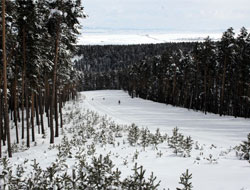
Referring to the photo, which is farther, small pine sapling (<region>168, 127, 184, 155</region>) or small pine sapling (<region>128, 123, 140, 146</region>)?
small pine sapling (<region>128, 123, 140, 146</region>)

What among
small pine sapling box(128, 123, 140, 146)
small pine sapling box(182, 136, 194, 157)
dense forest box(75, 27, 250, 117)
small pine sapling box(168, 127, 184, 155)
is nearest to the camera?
small pine sapling box(182, 136, 194, 157)

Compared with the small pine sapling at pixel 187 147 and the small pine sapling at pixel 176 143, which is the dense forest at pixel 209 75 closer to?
the small pine sapling at pixel 176 143

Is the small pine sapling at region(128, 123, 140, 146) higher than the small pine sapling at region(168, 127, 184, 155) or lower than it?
lower

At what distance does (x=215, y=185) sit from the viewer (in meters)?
5.87

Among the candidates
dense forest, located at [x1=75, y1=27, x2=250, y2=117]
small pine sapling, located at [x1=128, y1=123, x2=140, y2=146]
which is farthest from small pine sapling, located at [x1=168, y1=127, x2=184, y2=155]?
dense forest, located at [x1=75, y1=27, x2=250, y2=117]

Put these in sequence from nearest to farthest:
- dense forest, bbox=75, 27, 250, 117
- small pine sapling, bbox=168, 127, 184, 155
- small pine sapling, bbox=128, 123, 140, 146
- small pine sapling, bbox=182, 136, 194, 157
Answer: small pine sapling, bbox=182, 136, 194, 157 → small pine sapling, bbox=168, 127, 184, 155 → small pine sapling, bbox=128, 123, 140, 146 → dense forest, bbox=75, 27, 250, 117

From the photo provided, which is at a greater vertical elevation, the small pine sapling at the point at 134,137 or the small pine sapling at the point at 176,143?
the small pine sapling at the point at 176,143

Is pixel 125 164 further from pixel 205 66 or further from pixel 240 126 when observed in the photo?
pixel 205 66

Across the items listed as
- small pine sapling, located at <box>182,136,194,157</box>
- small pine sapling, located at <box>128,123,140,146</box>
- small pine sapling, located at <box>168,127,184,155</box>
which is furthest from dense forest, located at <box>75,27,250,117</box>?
small pine sapling, located at <box>182,136,194,157</box>

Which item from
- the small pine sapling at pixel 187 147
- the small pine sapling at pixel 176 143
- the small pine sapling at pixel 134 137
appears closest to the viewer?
the small pine sapling at pixel 187 147

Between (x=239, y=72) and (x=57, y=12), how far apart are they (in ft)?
109

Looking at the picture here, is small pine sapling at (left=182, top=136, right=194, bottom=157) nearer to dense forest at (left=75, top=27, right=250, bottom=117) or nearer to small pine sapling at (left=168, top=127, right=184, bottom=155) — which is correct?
small pine sapling at (left=168, top=127, right=184, bottom=155)

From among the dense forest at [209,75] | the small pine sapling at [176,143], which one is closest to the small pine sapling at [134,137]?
the small pine sapling at [176,143]

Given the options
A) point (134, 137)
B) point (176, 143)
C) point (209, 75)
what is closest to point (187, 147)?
point (176, 143)
